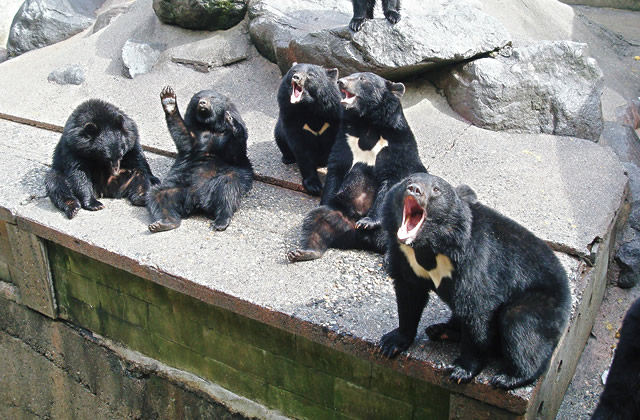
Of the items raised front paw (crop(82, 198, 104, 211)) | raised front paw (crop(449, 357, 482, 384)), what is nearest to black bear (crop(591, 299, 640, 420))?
raised front paw (crop(449, 357, 482, 384))

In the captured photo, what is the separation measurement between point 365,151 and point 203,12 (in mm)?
4507

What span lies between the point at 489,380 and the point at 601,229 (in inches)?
86.7

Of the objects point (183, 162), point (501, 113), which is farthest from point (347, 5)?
point (183, 162)

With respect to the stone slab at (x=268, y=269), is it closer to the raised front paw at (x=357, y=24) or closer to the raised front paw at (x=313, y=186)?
the raised front paw at (x=313, y=186)

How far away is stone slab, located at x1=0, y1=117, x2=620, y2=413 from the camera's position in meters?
3.79

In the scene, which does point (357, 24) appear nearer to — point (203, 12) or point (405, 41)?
point (405, 41)

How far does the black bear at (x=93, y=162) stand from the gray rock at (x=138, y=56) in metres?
2.90

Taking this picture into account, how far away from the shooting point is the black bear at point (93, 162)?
5.57 m

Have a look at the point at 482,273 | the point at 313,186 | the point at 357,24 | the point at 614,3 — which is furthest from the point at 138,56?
the point at 614,3

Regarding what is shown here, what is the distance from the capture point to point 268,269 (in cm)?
460

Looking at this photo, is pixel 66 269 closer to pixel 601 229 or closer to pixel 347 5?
pixel 601 229

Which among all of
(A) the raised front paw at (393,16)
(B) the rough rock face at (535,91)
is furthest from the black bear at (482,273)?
(A) the raised front paw at (393,16)

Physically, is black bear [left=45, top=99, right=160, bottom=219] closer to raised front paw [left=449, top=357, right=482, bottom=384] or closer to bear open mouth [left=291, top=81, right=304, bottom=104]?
bear open mouth [left=291, top=81, right=304, bottom=104]

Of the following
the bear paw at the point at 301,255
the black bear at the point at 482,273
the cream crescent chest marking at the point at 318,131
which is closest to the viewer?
the black bear at the point at 482,273
